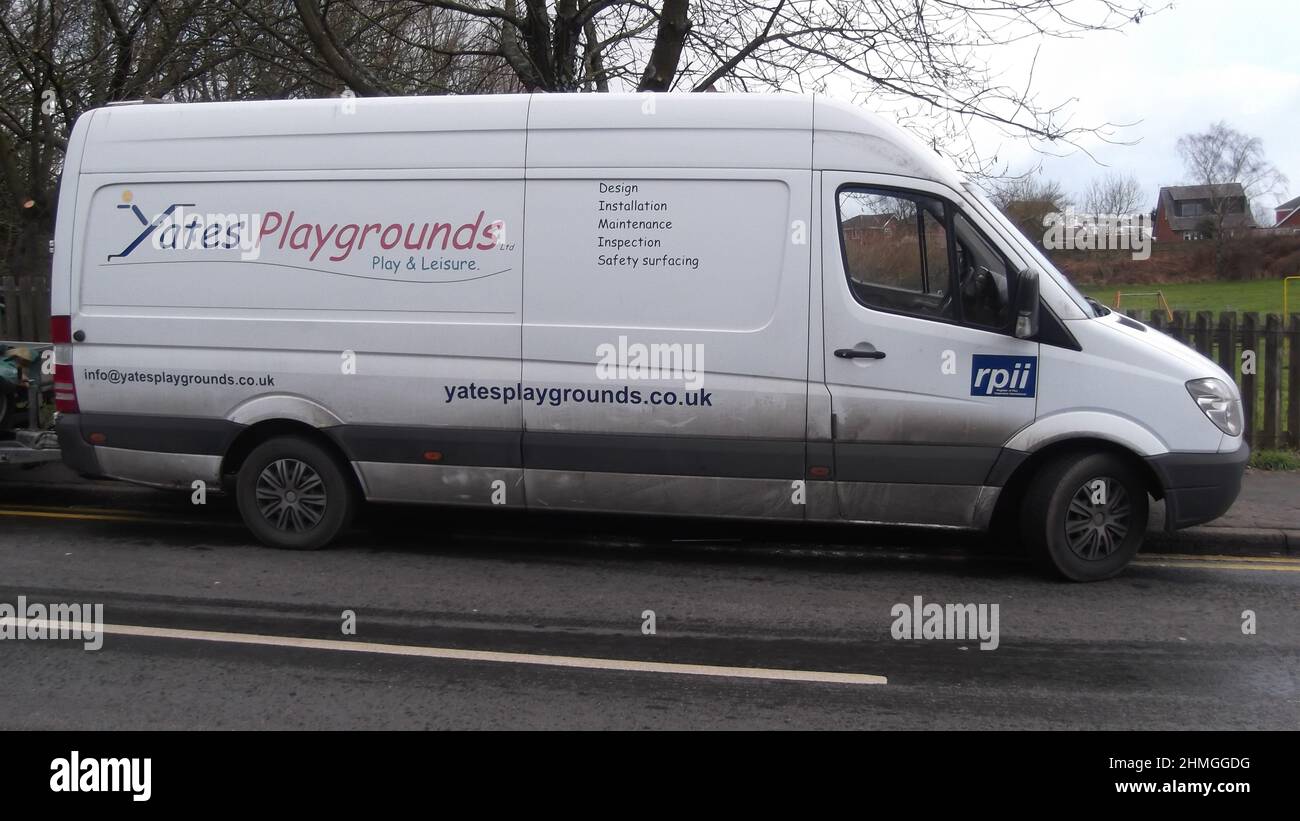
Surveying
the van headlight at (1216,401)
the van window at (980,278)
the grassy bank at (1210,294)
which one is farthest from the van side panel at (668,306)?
the grassy bank at (1210,294)

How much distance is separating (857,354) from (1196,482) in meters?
2.05

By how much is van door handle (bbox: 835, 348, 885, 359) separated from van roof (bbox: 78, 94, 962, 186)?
1049 mm

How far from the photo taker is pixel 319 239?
660cm

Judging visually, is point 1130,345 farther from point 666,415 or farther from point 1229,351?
point 1229,351

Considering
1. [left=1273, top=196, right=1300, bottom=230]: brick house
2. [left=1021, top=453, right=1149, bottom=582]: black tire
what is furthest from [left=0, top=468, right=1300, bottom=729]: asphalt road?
[left=1273, top=196, right=1300, bottom=230]: brick house

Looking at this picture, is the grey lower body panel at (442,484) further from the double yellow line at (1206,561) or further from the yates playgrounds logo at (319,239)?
the double yellow line at (1206,561)

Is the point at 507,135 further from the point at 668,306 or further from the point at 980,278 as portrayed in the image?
the point at 980,278

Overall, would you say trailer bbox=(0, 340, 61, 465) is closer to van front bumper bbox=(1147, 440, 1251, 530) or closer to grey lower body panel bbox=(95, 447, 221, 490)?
grey lower body panel bbox=(95, 447, 221, 490)

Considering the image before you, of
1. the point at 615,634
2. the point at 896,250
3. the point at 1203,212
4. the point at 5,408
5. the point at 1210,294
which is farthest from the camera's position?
the point at 1203,212

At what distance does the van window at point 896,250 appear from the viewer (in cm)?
610

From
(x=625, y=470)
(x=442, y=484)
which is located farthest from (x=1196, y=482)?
(x=442, y=484)

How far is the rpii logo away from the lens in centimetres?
601

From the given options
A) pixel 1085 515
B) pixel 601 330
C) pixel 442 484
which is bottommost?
pixel 1085 515

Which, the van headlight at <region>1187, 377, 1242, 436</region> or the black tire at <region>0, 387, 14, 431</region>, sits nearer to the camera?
the van headlight at <region>1187, 377, 1242, 436</region>
